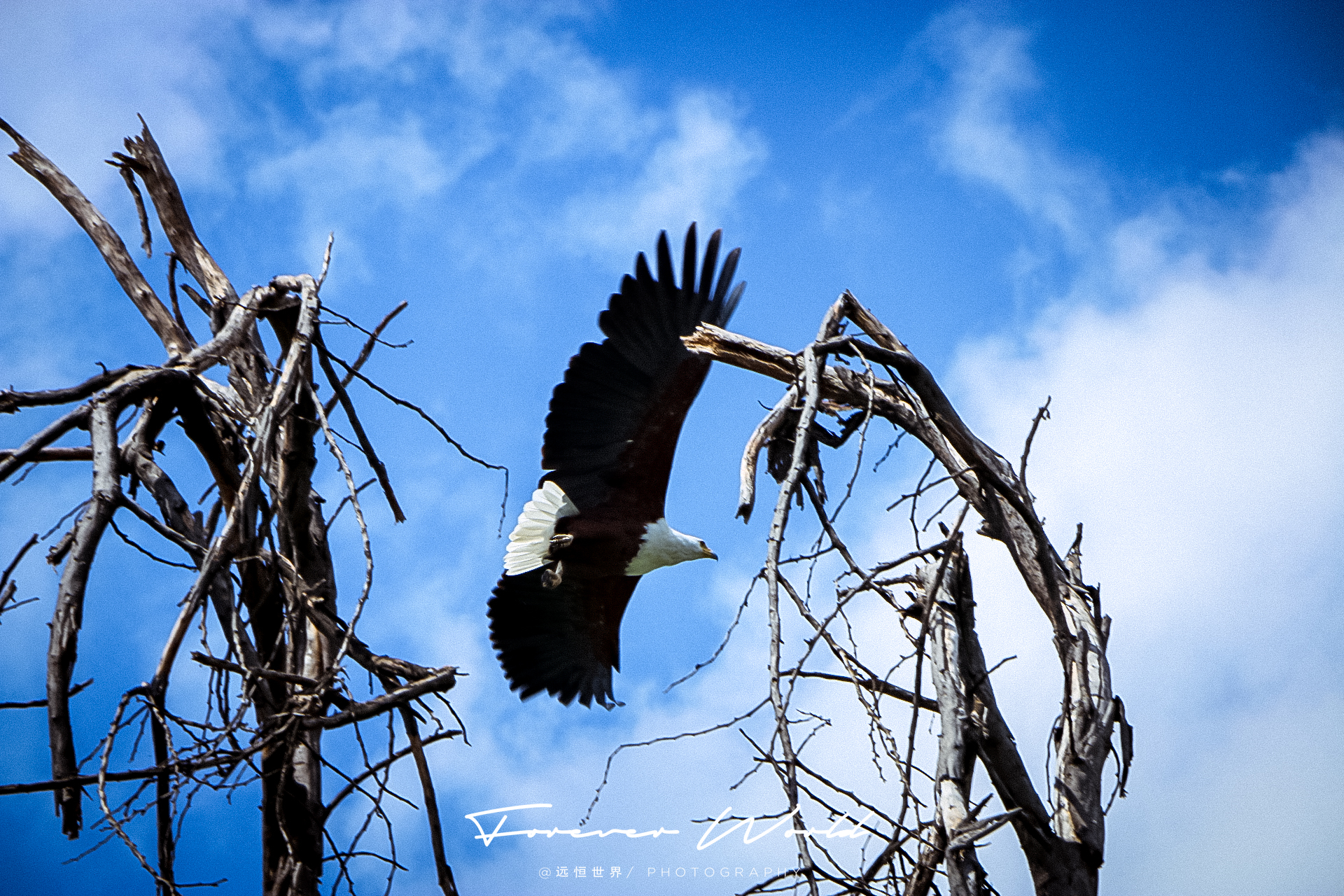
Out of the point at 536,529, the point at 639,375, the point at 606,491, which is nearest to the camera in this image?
the point at 639,375

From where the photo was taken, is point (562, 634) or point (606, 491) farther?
point (562, 634)

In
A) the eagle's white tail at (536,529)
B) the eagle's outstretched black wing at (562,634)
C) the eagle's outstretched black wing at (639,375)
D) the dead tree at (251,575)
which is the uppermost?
the eagle's outstretched black wing at (639,375)

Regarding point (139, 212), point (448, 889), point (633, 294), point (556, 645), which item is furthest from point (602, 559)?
point (448, 889)

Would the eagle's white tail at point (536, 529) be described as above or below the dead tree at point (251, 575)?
above

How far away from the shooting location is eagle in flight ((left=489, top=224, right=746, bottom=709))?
151 inches

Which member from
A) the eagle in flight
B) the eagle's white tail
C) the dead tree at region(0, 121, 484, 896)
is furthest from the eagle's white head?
the dead tree at region(0, 121, 484, 896)

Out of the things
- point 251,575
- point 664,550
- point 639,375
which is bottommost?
point 251,575

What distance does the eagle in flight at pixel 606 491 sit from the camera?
12.6 ft

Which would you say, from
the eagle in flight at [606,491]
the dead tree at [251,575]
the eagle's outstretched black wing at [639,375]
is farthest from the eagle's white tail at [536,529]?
the dead tree at [251,575]

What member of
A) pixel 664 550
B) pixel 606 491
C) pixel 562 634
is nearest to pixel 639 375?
pixel 606 491

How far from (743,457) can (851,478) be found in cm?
56

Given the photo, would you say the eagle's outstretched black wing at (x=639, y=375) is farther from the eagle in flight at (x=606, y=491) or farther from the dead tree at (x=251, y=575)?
the dead tree at (x=251, y=575)

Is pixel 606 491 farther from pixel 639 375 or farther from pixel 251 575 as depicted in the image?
pixel 251 575

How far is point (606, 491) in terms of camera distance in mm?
4191
